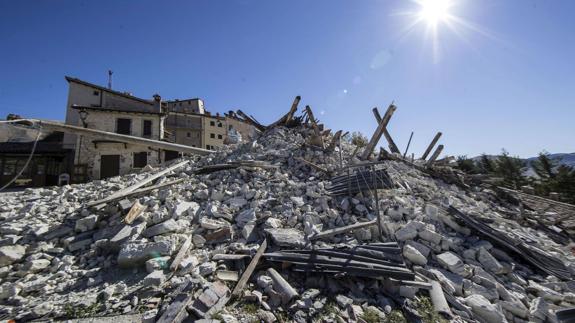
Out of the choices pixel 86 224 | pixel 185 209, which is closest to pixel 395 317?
pixel 185 209

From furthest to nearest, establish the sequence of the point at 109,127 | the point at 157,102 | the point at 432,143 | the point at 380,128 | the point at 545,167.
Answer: the point at 545,167
the point at 157,102
the point at 109,127
the point at 432,143
the point at 380,128

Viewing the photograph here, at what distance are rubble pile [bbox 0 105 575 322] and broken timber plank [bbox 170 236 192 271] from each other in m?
0.02

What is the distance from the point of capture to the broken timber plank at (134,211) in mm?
4508

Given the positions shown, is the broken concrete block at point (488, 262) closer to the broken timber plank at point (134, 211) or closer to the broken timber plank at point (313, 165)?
the broken timber plank at point (313, 165)

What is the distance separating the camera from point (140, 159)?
16156 mm

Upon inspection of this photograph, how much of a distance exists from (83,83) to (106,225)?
2042 centimetres

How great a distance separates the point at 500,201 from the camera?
840 centimetres

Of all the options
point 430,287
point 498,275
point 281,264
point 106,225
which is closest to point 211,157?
point 106,225

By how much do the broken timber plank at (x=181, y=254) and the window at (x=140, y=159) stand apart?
15.0 metres

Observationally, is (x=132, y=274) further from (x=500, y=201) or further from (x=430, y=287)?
(x=500, y=201)

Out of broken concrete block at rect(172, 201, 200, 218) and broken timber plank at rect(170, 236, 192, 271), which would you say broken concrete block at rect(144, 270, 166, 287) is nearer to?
broken timber plank at rect(170, 236, 192, 271)

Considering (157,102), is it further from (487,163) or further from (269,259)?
(487,163)

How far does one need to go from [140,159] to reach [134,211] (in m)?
13.9


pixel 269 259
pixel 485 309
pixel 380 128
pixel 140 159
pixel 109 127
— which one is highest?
pixel 109 127
